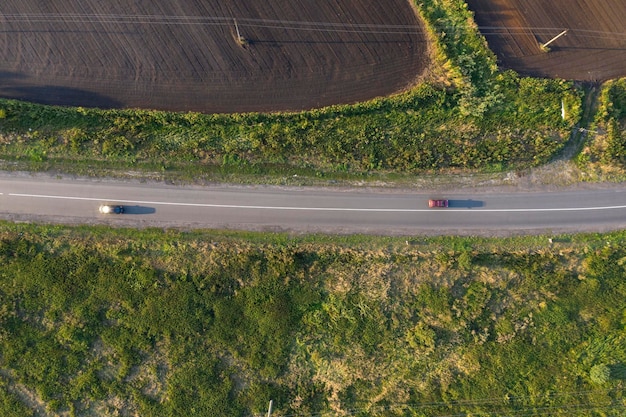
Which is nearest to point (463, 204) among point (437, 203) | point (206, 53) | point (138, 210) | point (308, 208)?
point (437, 203)

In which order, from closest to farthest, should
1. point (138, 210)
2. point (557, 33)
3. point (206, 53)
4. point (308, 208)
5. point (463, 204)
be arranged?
point (138, 210)
point (206, 53)
point (308, 208)
point (463, 204)
point (557, 33)

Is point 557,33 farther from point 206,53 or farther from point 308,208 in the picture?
point 206,53

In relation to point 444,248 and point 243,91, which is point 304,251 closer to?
point 444,248

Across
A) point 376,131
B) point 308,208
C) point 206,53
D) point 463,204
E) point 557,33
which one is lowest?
point 308,208

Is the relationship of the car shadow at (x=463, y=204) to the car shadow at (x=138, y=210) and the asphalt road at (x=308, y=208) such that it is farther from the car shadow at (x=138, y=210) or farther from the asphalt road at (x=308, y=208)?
the car shadow at (x=138, y=210)

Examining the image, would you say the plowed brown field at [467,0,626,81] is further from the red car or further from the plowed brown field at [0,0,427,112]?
the red car

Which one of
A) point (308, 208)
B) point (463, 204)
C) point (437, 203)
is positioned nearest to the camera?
point (437, 203)

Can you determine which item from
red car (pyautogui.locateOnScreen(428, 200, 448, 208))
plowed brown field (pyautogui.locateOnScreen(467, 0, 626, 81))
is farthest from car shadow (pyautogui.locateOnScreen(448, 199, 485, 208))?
plowed brown field (pyautogui.locateOnScreen(467, 0, 626, 81))

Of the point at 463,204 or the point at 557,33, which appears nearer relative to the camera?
the point at 463,204
